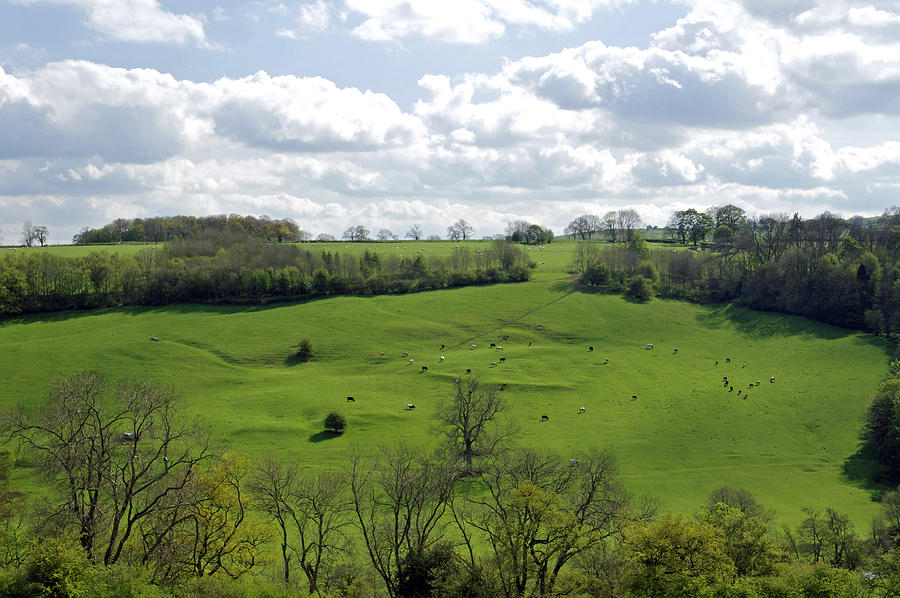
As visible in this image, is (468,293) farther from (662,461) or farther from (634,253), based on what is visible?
(662,461)

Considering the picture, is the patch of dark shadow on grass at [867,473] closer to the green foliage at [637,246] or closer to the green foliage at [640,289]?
the green foliage at [640,289]

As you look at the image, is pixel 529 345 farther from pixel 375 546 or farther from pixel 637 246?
pixel 375 546

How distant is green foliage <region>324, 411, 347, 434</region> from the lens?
2667 inches

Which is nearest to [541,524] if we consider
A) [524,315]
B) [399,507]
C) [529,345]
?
[399,507]

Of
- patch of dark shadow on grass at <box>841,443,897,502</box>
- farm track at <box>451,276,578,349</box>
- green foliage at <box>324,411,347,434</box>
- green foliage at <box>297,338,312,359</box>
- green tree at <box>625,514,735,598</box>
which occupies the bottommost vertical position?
patch of dark shadow on grass at <box>841,443,897,502</box>

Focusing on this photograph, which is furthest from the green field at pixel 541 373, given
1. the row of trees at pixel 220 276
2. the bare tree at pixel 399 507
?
the bare tree at pixel 399 507

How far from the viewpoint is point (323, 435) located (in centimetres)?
6731

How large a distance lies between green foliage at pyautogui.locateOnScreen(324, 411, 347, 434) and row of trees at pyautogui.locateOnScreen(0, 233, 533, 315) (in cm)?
6162

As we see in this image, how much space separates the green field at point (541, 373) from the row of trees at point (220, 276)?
533cm

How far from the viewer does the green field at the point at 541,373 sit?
214 ft

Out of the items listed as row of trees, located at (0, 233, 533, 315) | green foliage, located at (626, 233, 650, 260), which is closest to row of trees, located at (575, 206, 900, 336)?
green foliage, located at (626, 233, 650, 260)

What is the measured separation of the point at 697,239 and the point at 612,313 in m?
86.1

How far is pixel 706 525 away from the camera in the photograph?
33.8 metres

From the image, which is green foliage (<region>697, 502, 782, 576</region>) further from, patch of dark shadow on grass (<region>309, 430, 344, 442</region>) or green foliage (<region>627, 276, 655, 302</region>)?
green foliage (<region>627, 276, 655, 302</region>)
